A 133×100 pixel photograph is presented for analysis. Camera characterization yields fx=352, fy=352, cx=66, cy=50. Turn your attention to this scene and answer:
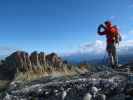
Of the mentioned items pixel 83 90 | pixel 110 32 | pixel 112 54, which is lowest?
pixel 83 90

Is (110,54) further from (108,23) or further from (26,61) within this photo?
(26,61)

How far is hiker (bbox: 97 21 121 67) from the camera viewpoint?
23188mm

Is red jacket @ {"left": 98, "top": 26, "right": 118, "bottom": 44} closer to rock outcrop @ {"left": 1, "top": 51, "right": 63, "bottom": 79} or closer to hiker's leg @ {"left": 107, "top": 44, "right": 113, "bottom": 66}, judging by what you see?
hiker's leg @ {"left": 107, "top": 44, "right": 113, "bottom": 66}

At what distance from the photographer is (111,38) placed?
23594 millimetres

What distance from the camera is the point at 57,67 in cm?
4031

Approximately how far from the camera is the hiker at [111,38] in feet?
76.1

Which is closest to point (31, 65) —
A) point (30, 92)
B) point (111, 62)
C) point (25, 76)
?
point (25, 76)

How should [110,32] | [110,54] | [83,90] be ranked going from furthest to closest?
1. [110,54]
2. [110,32]
3. [83,90]

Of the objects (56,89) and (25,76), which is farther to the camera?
(25,76)

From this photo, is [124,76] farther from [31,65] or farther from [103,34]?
[31,65]

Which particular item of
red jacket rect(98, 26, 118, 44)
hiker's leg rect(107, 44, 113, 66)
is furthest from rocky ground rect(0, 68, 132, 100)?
hiker's leg rect(107, 44, 113, 66)

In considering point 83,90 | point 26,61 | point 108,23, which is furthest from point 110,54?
point 26,61

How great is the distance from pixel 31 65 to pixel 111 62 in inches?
592

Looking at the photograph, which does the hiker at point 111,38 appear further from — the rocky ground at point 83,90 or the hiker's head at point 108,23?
the rocky ground at point 83,90
